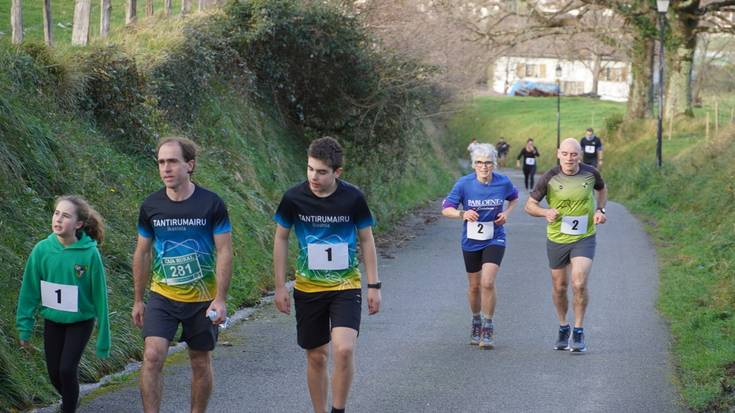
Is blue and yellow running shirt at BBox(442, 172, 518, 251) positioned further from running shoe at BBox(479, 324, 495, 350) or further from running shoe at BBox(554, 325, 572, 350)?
running shoe at BBox(554, 325, 572, 350)

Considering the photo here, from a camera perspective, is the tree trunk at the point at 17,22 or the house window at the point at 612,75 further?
the house window at the point at 612,75

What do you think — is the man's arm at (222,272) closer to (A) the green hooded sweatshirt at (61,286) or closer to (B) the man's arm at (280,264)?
(B) the man's arm at (280,264)

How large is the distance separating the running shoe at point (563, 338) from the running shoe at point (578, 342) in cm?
7

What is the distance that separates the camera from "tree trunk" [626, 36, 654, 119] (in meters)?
41.3

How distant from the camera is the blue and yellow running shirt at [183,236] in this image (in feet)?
22.0

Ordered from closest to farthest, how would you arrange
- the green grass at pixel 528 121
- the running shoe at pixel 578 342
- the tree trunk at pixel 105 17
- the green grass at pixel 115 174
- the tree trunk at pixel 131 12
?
the green grass at pixel 115 174
the running shoe at pixel 578 342
the tree trunk at pixel 105 17
the tree trunk at pixel 131 12
the green grass at pixel 528 121

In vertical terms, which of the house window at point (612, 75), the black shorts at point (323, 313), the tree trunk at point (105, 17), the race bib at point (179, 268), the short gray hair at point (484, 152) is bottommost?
the black shorts at point (323, 313)

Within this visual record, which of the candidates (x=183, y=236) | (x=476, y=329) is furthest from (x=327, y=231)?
(x=476, y=329)

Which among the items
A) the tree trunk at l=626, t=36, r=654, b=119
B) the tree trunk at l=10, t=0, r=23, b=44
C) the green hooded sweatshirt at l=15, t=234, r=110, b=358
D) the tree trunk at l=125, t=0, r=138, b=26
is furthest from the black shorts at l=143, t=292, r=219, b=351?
the tree trunk at l=626, t=36, r=654, b=119

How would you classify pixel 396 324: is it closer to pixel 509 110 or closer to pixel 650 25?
pixel 650 25

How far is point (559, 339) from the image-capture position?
10.5m

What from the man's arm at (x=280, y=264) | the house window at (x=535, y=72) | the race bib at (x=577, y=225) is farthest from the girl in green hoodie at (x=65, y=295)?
the house window at (x=535, y=72)

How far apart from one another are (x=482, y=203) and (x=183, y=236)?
439 cm

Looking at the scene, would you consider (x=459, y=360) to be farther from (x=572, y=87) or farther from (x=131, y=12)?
(x=572, y=87)
